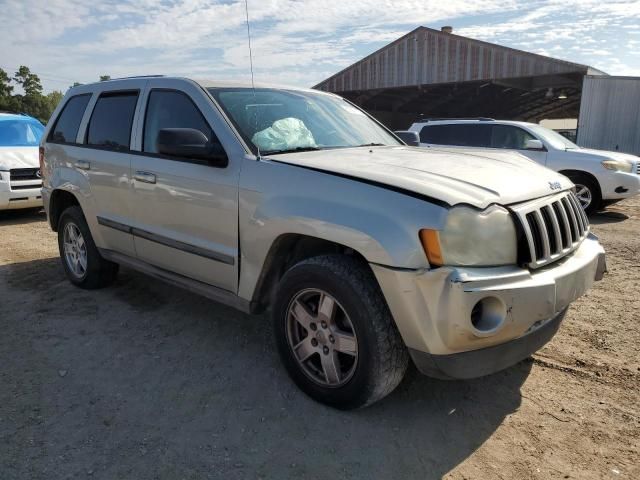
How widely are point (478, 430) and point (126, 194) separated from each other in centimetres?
306

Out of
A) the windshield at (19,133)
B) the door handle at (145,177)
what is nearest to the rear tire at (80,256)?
the door handle at (145,177)

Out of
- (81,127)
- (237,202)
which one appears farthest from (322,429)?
(81,127)

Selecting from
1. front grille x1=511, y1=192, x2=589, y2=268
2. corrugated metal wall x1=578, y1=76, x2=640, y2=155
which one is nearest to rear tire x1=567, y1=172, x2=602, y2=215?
front grille x1=511, y1=192, x2=589, y2=268

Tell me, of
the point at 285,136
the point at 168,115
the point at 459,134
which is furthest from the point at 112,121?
the point at 459,134

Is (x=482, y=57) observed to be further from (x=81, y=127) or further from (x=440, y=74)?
(x=81, y=127)

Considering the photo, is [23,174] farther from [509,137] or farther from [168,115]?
[509,137]

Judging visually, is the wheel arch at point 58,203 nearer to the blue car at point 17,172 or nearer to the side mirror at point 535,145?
the blue car at point 17,172

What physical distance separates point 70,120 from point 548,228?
14.6 ft

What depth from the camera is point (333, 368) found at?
113 inches

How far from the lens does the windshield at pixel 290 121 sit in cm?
342

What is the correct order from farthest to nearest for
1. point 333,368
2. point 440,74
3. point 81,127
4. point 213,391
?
point 440,74 < point 81,127 < point 213,391 < point 333,368

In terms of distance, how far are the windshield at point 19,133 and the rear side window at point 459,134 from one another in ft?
25.2

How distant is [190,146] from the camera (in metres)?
3.16

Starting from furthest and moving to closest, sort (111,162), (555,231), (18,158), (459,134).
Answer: (459,134), (18,158), (111,162), (555,231)
